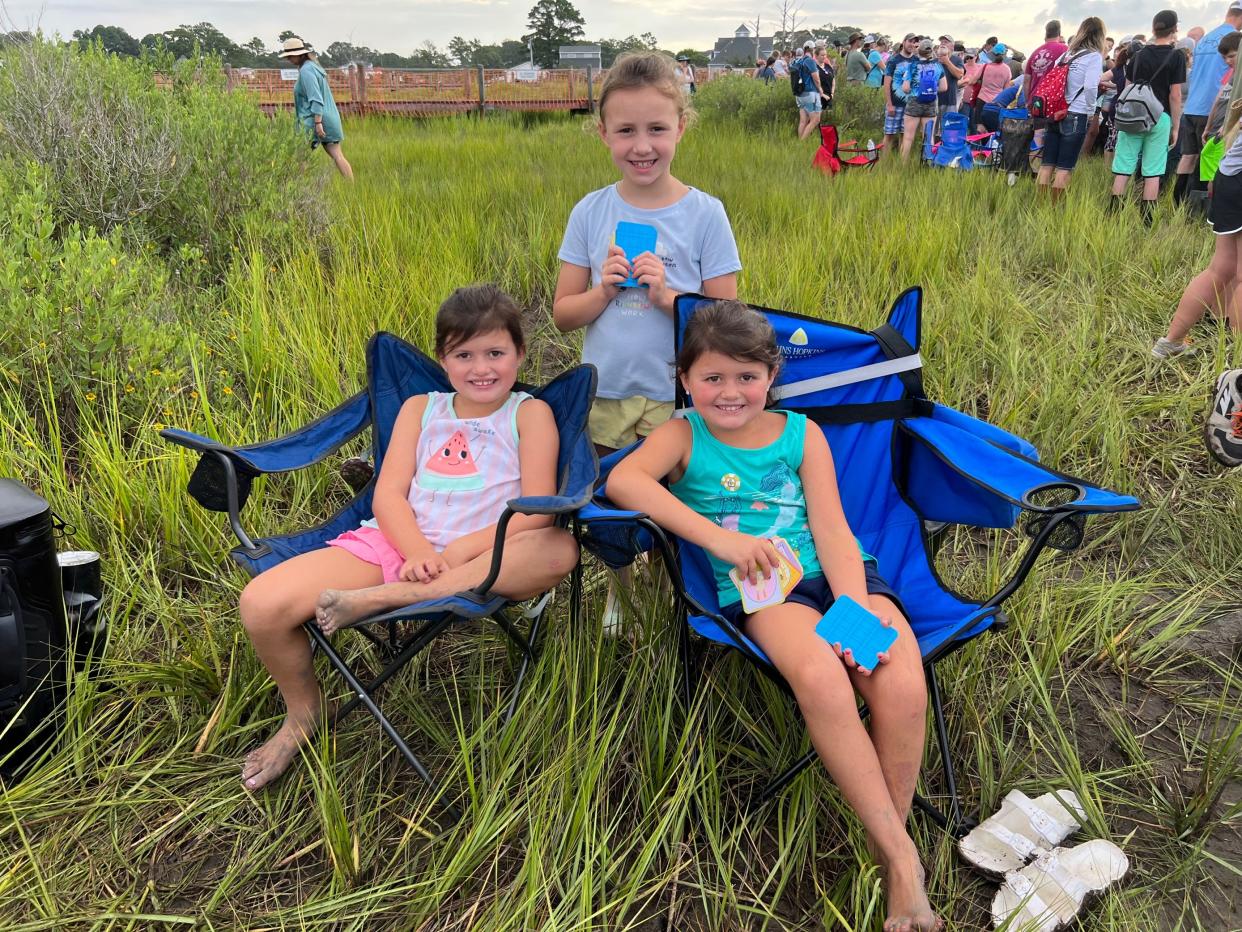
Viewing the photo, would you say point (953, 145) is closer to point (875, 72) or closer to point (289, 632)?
point (875, 72)

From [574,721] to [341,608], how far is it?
1.78 feet

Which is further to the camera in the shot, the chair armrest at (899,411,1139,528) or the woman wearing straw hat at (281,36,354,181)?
the woman wearing straw hat at (281,36,354,181)

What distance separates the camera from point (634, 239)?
2074 millimetres

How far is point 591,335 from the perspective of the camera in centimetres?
229

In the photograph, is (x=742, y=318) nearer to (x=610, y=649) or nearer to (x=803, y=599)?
(x=803, y=599)

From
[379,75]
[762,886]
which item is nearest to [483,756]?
[762,886]

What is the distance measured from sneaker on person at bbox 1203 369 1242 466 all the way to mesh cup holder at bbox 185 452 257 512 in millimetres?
2956

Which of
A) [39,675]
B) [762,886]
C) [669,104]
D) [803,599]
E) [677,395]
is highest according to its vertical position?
[669,104]

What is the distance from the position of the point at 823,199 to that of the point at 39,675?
5.23m

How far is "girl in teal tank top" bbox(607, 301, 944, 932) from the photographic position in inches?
60.0

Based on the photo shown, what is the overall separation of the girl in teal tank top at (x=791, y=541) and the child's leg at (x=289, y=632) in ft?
2.23

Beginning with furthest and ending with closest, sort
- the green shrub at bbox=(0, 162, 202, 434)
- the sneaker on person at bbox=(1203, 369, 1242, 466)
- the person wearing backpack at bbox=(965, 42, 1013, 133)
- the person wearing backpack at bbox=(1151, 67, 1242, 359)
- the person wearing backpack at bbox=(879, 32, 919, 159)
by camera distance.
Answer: the person wearing backpack at bbox=(965, 42, 1013, 133)
the person wearing backpack at bbox=(879, 32, 919, 159)
the person wearing backpack at bbox=(1151, 67, 1242, 359)
the green shrub at bbox=(0, 162, 202, 434)
the sneaker on person at bbox=(1203, 369, 1242, 466)

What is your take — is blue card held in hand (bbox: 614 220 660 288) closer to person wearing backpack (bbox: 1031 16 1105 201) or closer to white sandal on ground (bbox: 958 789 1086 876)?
white sandal on ground (bbox: 958 789 1086 876)

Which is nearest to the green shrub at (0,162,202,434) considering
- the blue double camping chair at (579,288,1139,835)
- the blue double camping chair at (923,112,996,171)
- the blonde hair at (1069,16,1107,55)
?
the blue double camping chair at (579,288,1139,835)
